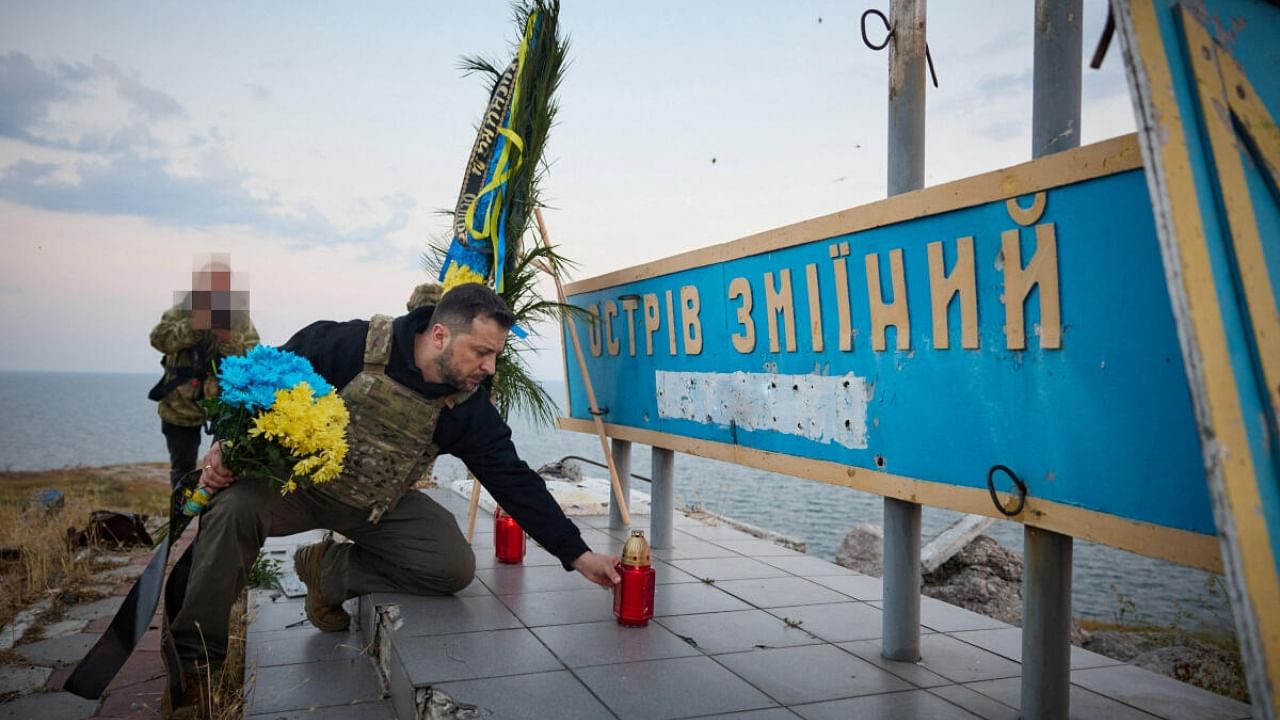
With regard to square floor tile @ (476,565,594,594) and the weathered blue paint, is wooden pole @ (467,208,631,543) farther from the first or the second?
the weathered blue paint

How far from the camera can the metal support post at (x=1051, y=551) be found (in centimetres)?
272

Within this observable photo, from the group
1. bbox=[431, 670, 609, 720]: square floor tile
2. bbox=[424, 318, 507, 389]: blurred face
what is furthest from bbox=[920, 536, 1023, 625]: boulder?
bbox=[424, 318, 507, 389]: blurred face

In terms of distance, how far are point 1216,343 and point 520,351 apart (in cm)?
462

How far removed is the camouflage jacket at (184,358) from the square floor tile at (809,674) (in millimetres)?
3969

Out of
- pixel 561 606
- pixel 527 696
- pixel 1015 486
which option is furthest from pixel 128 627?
pixel 1015 486

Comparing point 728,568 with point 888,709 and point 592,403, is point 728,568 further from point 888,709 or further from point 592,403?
point 888,709

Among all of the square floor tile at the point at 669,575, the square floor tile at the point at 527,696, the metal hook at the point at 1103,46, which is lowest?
the square floor tile at the point at 669,575

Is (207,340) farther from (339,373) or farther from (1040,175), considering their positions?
(1040,175)

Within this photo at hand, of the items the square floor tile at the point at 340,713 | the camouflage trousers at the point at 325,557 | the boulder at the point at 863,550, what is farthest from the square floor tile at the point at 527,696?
the boulder at the point at 863,550

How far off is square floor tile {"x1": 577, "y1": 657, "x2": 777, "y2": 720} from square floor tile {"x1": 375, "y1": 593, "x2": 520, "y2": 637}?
73 centimetres

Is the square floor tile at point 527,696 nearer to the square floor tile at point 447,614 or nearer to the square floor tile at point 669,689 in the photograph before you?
the square floor tile at point 669,689

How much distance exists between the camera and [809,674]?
3244 mm

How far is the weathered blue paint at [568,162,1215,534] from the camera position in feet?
7.37

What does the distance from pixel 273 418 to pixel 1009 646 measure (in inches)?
125
